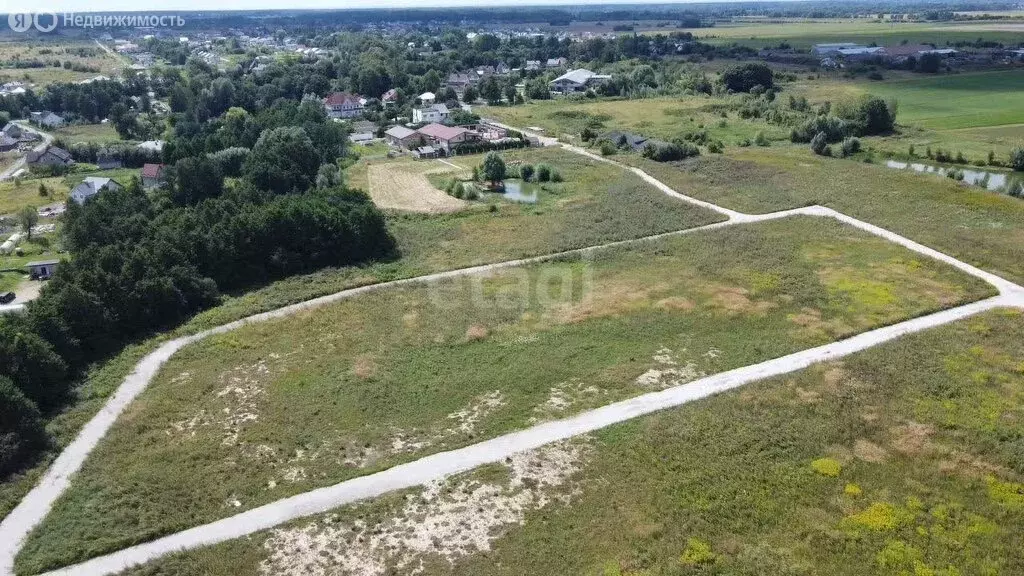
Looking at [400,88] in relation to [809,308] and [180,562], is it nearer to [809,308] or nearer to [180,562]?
[809,308]

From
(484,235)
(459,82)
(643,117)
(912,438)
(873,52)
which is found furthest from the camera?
(873,52)

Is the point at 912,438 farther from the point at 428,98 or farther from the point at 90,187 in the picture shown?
the point at 428,98

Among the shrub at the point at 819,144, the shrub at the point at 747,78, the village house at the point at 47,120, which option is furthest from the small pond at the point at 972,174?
the village house at the point at 47,120

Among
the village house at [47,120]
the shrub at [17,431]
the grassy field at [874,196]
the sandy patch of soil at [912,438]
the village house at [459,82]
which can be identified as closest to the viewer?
the shrub at [17,431]

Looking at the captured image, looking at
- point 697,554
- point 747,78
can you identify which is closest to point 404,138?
point 747,78

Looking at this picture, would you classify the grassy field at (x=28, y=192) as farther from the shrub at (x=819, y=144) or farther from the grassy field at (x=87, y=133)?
the shrub at (x=819, y=144)

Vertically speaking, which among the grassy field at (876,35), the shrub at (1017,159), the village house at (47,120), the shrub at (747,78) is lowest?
the village house at (47,120)

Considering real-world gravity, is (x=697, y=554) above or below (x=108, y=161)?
below

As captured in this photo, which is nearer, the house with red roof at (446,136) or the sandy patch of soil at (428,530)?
the sandy patch of soil at (428,530)
